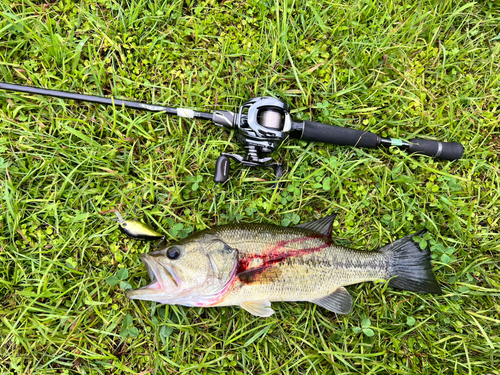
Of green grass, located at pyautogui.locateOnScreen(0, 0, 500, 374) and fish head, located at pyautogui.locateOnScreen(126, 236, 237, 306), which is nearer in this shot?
fish head, located at pyautogui.locateOnScreen(126, 236, 237, 306)

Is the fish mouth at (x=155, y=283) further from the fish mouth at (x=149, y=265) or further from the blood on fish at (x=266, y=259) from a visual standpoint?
the blood on fish at (x=266, y=259)

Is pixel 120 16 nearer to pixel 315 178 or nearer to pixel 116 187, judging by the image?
pixel 116 187

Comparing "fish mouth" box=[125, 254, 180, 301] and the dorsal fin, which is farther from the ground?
the dorsal fin

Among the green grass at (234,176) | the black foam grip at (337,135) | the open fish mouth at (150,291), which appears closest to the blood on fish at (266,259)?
the green grass at (234,176)

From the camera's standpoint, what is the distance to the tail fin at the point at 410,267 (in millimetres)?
3049

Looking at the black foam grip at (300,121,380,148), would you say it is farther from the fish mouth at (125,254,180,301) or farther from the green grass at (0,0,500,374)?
the fish mouth at (125,254,180,301)

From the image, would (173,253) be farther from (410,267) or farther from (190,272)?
(410,267)

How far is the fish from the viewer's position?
2.55m

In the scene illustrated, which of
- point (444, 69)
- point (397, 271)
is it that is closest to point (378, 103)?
point (444, 69)

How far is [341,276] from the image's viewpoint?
2871 millimetres

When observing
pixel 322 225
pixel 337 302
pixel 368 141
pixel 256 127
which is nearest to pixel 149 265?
pixel 256 127

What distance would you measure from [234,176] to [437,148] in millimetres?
2207

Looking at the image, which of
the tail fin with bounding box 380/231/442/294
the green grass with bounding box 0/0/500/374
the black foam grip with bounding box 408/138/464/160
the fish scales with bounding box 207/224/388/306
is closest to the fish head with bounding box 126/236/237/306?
the fish scales with bounding box 207/224/388/306

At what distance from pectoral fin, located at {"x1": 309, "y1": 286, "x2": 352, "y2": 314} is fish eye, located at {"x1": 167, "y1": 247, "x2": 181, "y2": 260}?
1.40 m
